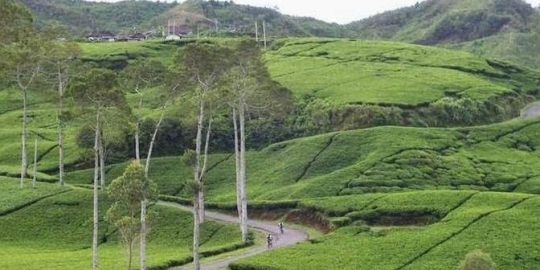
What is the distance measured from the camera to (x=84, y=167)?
81812 millimetres

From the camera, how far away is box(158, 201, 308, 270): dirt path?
46338mm

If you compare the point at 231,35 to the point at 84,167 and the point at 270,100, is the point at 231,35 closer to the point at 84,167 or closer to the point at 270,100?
the point at 84,167

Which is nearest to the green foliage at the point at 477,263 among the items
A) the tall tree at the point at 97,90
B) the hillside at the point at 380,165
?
the tall tree at the point at 97,90

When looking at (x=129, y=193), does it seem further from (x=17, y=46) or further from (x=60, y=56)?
(x=60, y=56)

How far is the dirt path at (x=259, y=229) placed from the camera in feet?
152

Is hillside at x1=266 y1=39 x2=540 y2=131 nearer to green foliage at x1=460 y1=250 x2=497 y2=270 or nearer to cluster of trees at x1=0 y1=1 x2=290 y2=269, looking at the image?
cluster of trees at x1=0 y1=1 x2=290 y2=269

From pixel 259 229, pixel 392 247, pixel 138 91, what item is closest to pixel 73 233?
pixel 138 91

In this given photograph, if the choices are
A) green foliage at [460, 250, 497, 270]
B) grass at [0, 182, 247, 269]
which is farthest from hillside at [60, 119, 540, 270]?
green foliage at [460, 250, 497, 270]

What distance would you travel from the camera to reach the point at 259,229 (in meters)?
58.6

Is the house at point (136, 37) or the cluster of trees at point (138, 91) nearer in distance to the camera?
the cluster of trees at point (138, 91)

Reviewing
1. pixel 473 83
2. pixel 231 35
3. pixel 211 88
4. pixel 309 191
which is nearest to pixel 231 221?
pixel 309 191

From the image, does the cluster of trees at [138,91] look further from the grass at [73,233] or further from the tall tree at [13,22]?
the grass at [73,233]

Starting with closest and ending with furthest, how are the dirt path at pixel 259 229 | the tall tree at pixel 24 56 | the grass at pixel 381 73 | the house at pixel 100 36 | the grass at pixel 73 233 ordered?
the dirt path at pixel 259 229, the grass at pixel 73 233, the tall tree at pixel 24 56, the grass at pixel 381 73, the house at pixel 100 36

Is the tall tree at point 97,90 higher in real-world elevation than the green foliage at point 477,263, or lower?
higher
